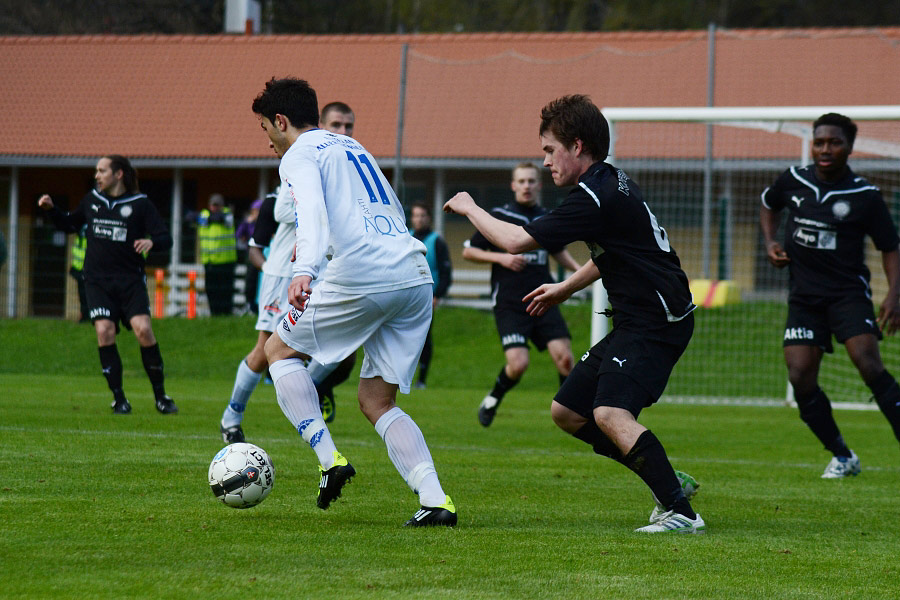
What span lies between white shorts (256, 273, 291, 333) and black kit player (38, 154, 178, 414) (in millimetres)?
1802

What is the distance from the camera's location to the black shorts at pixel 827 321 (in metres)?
7.72

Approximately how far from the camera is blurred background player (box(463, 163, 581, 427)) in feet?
34.1

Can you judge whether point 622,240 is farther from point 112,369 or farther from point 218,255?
point 218,255

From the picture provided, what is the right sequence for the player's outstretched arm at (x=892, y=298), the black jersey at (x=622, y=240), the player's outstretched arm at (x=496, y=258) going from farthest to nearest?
the player's outstretched arm at (x=496, y=258)
the player's outstretched arm at (x=892, y=298)
the black jersey at (x=622, y=240)

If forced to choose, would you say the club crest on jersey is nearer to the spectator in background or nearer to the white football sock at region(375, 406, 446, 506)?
the white football sock at region(375, 406, 446, 506)

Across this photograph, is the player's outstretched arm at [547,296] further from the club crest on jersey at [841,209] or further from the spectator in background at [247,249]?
the spectator in background at [247,249]

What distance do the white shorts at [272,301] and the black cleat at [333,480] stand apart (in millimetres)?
3466

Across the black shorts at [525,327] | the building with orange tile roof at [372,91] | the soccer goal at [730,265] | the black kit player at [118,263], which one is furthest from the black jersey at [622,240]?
the building with orange tile roof at [372,91]

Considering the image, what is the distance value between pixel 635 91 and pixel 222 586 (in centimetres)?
2169

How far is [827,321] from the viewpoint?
7.88 m

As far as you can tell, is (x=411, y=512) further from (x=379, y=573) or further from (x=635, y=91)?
(x=635, y=91)

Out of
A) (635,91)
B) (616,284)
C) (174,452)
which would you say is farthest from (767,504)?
(635,91)

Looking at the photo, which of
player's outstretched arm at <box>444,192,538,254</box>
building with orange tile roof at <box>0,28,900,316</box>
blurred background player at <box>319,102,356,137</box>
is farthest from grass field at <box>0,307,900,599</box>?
building with orange tile roof at <box>0,28,900,316</box>

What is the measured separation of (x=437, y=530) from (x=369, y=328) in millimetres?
926
